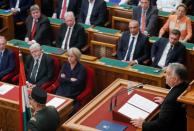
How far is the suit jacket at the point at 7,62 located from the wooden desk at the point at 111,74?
0.55 metres

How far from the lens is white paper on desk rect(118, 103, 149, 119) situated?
15.2 feet

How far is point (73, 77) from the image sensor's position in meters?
6.34

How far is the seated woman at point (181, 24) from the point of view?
23.9ft

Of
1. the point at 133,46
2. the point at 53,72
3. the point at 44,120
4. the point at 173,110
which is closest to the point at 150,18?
the point at 133,46

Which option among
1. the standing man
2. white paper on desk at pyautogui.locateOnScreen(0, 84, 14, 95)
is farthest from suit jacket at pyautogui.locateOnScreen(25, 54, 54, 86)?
the standing man

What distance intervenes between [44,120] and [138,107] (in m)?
0.96

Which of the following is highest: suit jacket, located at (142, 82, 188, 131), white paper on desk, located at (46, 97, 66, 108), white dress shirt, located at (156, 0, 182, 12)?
white dress shirt, located at (156, 0, 182, 12)

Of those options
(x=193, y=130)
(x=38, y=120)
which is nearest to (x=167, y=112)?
(x=193, y=130)

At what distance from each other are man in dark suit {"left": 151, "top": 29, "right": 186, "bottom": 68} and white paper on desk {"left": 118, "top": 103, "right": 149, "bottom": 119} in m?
2.01

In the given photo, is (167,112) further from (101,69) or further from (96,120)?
(101,69)

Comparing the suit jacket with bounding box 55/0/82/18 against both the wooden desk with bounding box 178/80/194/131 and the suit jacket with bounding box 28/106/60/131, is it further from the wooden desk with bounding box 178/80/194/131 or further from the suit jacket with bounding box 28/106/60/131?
the wooden desk with bounding box 178/80/194/131

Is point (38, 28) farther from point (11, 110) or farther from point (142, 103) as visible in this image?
point (142, 103)

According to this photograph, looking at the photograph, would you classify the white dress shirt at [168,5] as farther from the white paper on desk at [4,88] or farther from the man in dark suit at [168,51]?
the white paper on desk at [4,88]

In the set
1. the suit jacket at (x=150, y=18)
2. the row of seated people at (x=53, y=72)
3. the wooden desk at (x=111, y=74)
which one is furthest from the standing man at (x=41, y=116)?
the suit jacket at (x=150, y=18)
